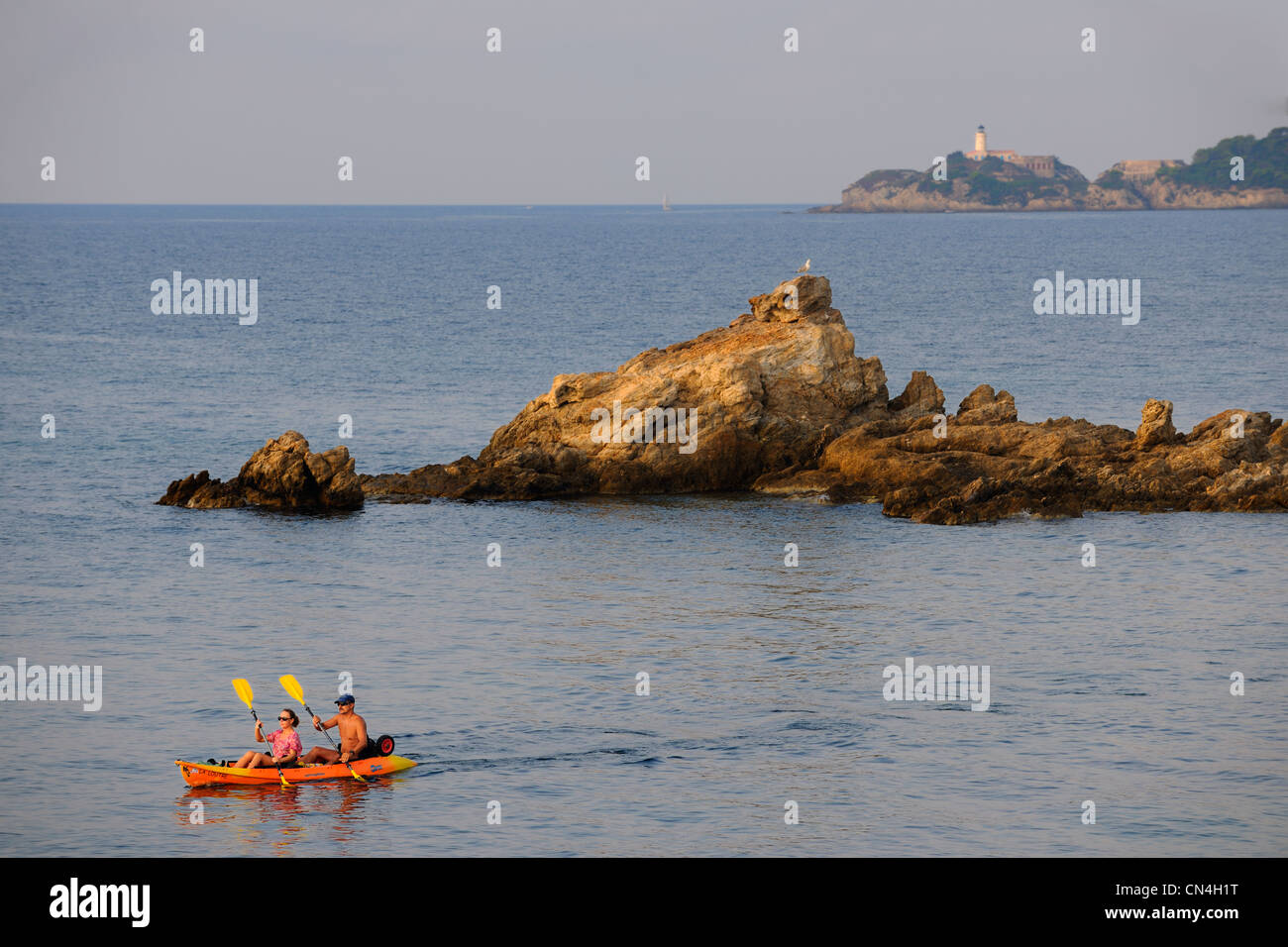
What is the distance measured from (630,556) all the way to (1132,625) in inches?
531

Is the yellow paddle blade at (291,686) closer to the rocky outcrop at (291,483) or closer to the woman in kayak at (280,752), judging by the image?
the woman in kayak at (280,752)

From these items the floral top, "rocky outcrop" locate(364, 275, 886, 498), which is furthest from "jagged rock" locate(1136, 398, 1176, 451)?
the floral top

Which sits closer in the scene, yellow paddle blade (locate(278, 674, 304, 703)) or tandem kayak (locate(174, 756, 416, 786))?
tandem kayak (locate(174, 756, 416, 786))

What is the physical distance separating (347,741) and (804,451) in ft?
89.4

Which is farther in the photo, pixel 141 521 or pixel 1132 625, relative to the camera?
pixel 141 521

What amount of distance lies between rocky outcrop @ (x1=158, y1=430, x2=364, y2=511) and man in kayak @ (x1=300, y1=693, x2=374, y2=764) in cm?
2185

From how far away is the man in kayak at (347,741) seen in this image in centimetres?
2809

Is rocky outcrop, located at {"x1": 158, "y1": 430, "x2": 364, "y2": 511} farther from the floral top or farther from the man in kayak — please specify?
the floral top

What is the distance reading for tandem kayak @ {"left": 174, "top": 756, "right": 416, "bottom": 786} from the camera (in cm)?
2744

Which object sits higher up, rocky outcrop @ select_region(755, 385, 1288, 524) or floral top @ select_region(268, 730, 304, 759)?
rocky outcrop @ select_region(755, 385, 1288, 524)

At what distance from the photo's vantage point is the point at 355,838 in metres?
25.4
